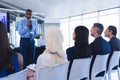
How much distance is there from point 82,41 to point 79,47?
0.29 feet

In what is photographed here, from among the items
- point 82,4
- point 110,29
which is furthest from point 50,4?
point 110,29

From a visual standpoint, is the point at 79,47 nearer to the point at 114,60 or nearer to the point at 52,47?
the point at 52,47

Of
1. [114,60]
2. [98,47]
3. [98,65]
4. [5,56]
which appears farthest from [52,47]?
[114,60]

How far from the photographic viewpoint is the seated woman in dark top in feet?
9.87

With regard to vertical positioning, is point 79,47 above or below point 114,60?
above

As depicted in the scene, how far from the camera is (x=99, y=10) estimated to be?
38.0 ft

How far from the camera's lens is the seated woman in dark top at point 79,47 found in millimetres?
3010

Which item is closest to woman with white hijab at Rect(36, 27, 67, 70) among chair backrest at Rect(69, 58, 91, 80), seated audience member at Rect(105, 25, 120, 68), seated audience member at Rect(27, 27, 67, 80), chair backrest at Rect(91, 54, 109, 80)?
seated audience member at Rect(27, 27, 67, 80)

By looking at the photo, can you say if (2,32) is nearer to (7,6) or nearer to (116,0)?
(116,0)

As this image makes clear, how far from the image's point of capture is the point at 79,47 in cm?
305

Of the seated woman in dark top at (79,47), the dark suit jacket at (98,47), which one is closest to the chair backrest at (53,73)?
the seated woman in dark top at (79,47)

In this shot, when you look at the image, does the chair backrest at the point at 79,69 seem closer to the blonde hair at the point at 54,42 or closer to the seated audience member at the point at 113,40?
the blonde hair at the point at 54,42

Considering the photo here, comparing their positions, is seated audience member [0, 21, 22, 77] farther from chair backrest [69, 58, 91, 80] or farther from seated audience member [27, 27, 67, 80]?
chair backrest [69, 58, 91, 80]

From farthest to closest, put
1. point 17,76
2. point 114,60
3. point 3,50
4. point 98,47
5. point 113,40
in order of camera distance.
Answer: point 113,40, point 114,60, point 98,47, point 3,50, point 17,76
